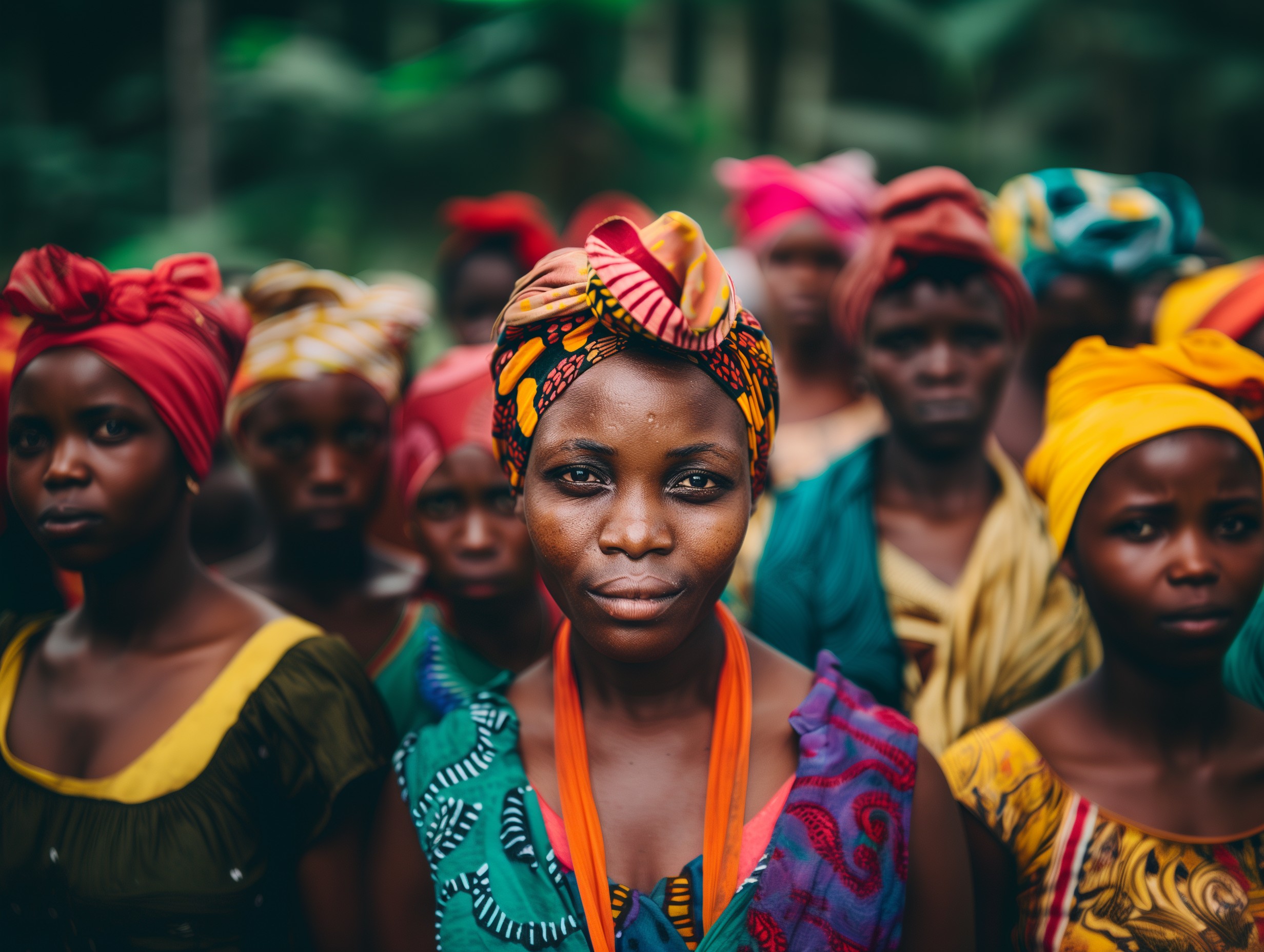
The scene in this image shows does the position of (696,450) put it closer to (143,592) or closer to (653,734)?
(653,734)

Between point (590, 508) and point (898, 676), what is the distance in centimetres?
Answer: 145

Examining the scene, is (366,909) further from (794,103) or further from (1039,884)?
(794,103)

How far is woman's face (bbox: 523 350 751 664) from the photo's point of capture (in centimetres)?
183

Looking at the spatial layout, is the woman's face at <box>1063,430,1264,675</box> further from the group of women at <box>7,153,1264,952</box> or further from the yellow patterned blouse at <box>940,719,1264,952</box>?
the yellow patterned blouse at <box>940,719,1264,952</box>

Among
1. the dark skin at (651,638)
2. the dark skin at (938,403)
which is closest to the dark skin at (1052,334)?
the dark skin at (938,403)

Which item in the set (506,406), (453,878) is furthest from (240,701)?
(506,406)

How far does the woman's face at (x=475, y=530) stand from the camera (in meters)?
2.92

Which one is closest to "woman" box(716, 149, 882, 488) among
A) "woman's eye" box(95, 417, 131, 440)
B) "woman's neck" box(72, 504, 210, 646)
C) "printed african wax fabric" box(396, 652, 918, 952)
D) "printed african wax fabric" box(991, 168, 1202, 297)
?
"printed african wax fabric" box(991, 168, 1202, 297)

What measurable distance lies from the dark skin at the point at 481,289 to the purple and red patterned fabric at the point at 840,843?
3.41 m

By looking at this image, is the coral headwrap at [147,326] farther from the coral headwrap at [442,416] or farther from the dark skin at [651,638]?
the dark skin at [651,638]

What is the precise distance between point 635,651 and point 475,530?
117 centimetres

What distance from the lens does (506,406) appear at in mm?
2043

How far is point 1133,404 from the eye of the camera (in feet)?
7.44

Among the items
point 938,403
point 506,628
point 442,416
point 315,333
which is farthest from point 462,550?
point 938,403
